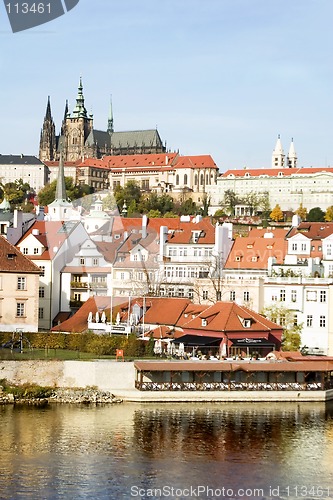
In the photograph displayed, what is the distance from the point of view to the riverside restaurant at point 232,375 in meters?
40.6

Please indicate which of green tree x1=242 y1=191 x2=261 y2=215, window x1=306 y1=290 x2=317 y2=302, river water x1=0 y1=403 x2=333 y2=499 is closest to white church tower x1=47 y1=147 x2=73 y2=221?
window x1=306 y1=290 x2=317 y2=302

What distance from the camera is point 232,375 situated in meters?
41.6

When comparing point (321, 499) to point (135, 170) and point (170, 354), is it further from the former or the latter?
point (135, 170)

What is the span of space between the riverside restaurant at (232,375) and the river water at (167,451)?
127 centimetres

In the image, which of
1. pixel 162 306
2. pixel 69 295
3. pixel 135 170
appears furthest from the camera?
pixel 135 170

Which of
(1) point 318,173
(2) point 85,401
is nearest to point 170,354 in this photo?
(2) point 85,401

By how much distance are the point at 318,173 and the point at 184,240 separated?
112 m

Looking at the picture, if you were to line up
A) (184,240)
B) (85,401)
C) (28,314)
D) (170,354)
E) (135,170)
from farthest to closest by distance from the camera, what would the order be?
(135,170) < (184,240) < (28,314) < (170,354) < (85,401)

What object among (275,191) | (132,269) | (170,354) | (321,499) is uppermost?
(275,191)

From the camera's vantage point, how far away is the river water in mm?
27484

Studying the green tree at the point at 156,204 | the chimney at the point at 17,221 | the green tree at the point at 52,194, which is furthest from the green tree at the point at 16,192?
the chimney at the point at 17,221

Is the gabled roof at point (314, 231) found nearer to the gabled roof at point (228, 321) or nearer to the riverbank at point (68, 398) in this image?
the gabled roof at point (228, 321)

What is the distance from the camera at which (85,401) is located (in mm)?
39688

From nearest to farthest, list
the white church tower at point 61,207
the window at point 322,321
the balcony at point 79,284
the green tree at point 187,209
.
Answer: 1. the window at point 322,321
2. the balcony at point 79,284
3. the white church tower at point 61,207
4. the green tree at point 187,209
